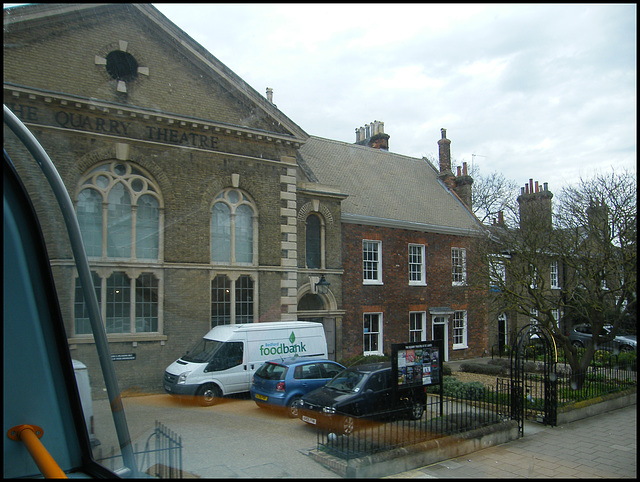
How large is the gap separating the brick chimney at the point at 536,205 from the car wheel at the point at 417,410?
1.78m

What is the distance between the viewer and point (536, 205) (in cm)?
319

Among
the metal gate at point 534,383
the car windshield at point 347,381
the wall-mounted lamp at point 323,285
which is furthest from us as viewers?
the wall-mounted lamp at point 323,285

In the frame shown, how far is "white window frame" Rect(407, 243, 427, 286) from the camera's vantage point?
18.1 ft

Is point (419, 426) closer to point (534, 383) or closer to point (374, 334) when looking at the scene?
point (534, 383)

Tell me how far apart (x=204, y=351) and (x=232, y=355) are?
0.37 meters

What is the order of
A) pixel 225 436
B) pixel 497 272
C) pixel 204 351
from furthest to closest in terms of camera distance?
pixel 497 272 < pixel 204 351 < pixel 225 436

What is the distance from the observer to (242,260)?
6273 mm

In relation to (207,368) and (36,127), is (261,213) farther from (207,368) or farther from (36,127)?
(36,127)

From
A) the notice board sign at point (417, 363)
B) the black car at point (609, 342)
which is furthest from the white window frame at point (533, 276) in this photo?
the notice board sign at point (417, 363)

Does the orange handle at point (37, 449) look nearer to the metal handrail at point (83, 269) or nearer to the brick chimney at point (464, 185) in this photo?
the metal handrail at point (83, 269)

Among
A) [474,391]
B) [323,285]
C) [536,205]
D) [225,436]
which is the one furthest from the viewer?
[323,285]

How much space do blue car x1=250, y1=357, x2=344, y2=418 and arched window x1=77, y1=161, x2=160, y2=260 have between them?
195 cm

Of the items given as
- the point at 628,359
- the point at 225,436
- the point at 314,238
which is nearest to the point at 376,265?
the point at 314,238

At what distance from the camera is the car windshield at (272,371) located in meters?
5.64
